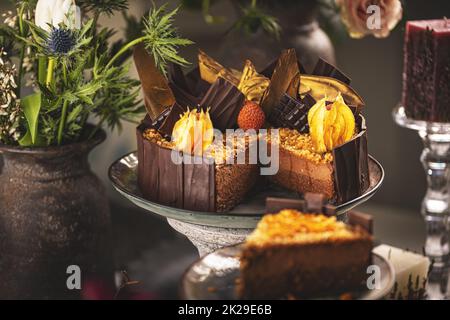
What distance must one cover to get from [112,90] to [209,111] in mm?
218

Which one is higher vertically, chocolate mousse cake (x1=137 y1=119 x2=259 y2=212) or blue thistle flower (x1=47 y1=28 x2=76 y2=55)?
blue thistle flower (x1=47 y1=28 x2=76 y2=55)

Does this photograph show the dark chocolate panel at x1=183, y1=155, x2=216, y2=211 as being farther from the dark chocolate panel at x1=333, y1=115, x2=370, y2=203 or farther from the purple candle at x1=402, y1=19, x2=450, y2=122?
the purple candle at x1=402, y1=19, x2=450, y2=122

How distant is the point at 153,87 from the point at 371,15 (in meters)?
0.43

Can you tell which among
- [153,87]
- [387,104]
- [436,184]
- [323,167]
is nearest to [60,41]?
[153,87]

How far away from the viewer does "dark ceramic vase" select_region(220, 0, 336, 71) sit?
4.58ft

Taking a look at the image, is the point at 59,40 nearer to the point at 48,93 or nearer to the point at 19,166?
the point at 48,93

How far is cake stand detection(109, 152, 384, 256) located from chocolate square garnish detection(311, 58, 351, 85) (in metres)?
0.13

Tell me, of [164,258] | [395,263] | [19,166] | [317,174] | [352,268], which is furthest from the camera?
[164,258]

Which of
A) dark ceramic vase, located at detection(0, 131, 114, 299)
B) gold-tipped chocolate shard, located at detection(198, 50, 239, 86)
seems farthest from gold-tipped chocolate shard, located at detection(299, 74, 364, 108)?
dark ceramic vase, located at detection(0, 131, 114, 299)

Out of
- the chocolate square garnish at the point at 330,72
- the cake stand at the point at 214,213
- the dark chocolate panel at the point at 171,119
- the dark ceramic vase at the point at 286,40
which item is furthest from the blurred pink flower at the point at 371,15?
the dark chocolate panel at the point at 171,119

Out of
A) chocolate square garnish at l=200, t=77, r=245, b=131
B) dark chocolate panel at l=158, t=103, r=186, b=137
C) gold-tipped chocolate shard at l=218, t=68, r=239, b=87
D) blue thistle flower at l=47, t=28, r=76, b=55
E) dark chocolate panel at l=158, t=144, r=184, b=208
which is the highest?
blue thistle flower at l=47, t=28, r=76, b=55

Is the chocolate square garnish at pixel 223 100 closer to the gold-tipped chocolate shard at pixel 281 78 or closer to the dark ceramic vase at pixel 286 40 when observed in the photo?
the gold-tipped chocolate shard at pixel 281 78

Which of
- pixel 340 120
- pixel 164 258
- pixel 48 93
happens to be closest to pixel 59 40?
pixel 48 93

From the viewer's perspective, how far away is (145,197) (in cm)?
102
